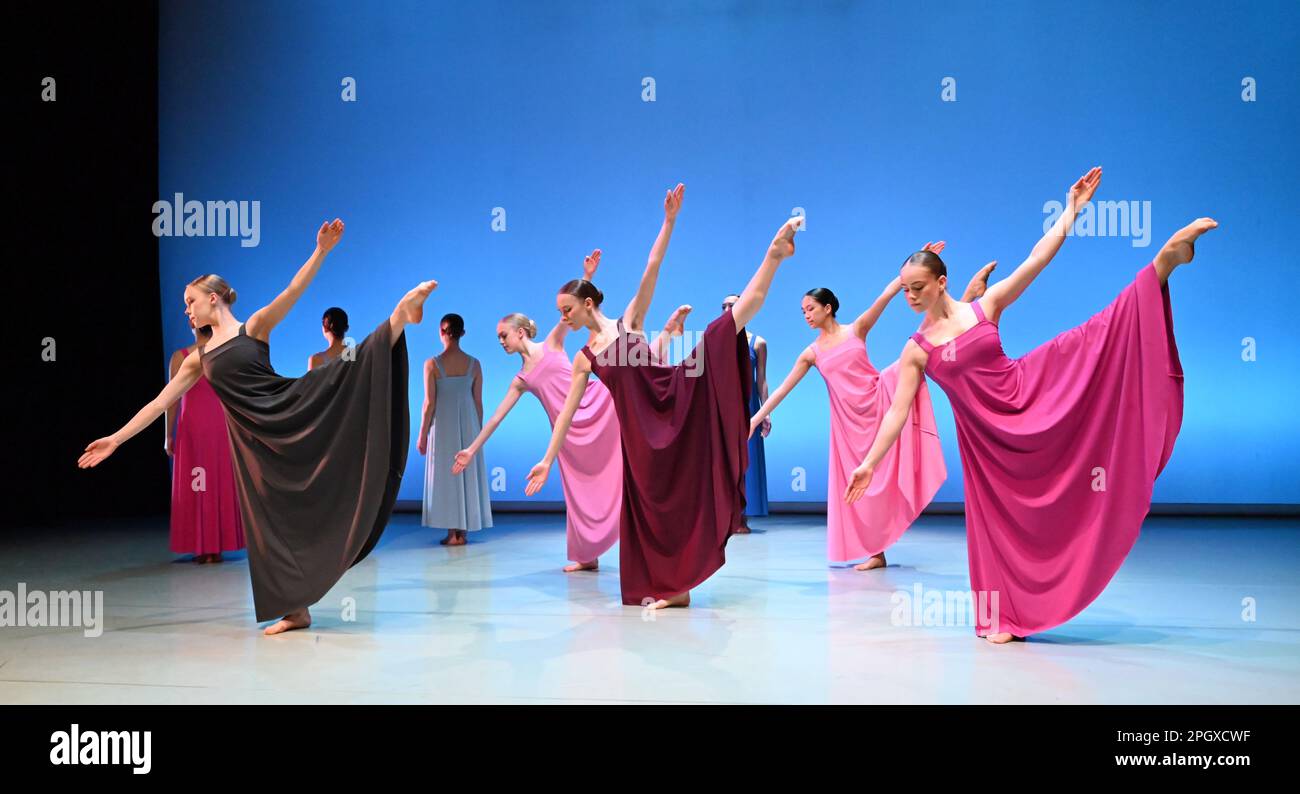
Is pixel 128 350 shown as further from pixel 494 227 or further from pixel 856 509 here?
pixel 856 509

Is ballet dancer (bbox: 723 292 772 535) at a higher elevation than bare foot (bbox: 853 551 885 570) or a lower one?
higher

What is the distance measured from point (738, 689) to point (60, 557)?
216 inches

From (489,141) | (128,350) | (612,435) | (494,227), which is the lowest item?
(612,435)

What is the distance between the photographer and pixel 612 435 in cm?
666

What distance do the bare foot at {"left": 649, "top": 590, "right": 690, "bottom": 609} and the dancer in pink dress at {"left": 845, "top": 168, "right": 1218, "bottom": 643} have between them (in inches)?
51.0

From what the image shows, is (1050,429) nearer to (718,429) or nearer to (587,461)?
(718,429)

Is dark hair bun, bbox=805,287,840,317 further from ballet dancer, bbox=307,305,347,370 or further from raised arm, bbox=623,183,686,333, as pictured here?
ballet dancer, bbox=307,305,347,370

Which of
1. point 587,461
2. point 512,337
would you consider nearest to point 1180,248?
point 587,461

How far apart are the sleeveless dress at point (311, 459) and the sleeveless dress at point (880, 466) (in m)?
2.92

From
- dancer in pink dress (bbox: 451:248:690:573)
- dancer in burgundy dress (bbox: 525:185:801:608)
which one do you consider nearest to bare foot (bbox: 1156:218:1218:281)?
dancer in burgundy dress (bbox: 525:185:801:608)

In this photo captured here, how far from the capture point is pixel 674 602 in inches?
198

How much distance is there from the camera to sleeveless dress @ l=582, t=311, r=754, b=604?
4.90m

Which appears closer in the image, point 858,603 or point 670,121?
point 858,603

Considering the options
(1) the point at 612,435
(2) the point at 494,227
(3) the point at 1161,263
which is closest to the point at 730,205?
(2) the point at 494,227
